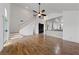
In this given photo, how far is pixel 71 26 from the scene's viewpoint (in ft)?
19.4

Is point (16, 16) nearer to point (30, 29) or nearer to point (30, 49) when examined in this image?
point (30, 49)

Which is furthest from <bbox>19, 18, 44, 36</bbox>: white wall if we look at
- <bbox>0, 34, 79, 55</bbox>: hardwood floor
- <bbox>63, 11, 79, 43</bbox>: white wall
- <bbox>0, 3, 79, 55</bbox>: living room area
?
<bbox>63, 11, 79, 43</bbox>: white wall

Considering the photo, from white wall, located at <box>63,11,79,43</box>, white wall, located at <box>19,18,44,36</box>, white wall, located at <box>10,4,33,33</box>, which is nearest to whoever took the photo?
white wall, located at <box>10,4,33,33</box>

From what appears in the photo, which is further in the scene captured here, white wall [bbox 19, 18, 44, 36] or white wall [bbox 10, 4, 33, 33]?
white wall [bbox 19, 18, 44, 36]

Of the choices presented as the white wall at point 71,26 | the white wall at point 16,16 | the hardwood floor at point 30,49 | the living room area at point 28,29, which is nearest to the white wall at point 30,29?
the living room area at point 28,29

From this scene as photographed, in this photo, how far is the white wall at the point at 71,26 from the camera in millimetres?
5573

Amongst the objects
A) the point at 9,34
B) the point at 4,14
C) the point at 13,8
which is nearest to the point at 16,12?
the point at 13,8

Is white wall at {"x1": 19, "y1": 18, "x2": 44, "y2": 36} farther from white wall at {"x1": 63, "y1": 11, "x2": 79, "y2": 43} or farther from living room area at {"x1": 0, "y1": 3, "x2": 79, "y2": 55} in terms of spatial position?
white wall at {"x1": 63, "y1": 11, "x2": 79, "y2": 43}

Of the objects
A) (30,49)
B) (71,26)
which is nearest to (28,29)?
(30,49)

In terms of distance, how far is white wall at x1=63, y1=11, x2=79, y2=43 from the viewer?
5.57 meters

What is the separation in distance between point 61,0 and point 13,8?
2273 millimetres

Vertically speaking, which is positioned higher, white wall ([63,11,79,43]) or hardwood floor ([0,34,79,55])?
white wall ([63,11,79,43])

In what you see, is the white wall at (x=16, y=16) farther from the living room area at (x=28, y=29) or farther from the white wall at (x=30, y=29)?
the white wall at (x=30, y=29)

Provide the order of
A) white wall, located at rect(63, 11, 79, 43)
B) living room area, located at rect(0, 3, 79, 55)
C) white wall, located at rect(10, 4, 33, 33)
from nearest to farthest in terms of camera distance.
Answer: living room area, located at rect(0, 3, 79, 55), white wall, located at rect(10, 4, 33, 33), white wall, located at rect(63, 11, 79, 43)
